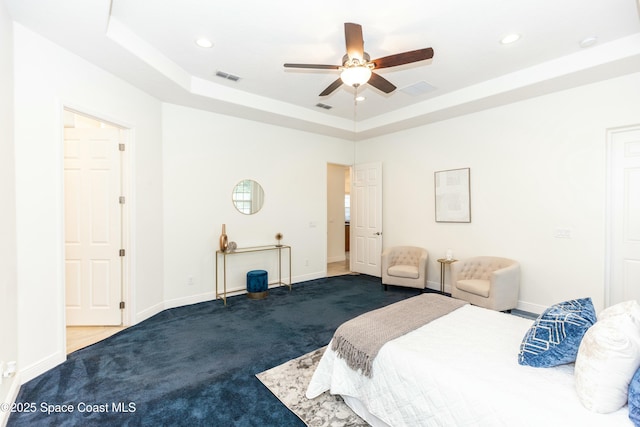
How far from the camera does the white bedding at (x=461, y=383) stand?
51.3 inches

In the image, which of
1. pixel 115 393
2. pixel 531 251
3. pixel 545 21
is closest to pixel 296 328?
pixel 115 393

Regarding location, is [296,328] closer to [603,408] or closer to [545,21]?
[603,408]

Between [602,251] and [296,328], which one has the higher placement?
[602,251]

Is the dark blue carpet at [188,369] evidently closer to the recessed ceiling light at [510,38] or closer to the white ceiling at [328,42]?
the white ceiling at [328,42]

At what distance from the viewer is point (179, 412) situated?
207 cm

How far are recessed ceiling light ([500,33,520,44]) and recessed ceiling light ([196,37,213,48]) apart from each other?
2911 mm

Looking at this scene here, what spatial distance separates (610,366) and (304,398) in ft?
5.87

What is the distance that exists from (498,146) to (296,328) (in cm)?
375

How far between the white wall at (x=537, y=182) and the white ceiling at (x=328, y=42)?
29 cm

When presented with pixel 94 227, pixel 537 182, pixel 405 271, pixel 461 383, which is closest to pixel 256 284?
pixel 94 227

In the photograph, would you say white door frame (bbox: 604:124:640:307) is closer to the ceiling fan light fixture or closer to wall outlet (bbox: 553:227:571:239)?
wall outlet (bbox: 553:227:571:239)

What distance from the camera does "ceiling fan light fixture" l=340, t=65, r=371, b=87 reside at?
2607mm

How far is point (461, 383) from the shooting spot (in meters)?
1.49

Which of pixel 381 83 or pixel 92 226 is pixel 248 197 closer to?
pixel 92 226
